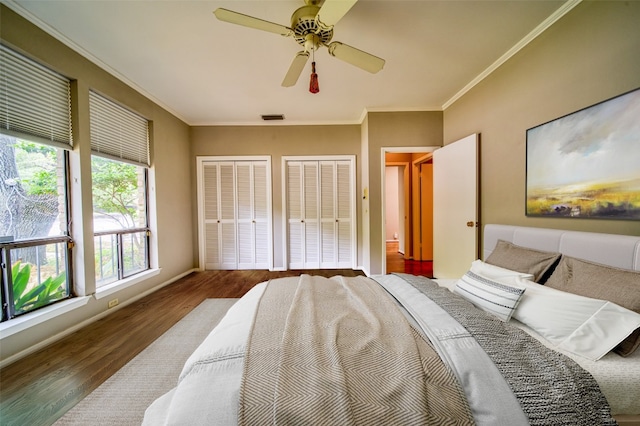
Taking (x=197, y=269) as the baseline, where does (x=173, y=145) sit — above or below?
above

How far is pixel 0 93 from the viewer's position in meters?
1.58

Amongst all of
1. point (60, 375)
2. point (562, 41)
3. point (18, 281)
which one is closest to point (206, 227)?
point (18, 281)

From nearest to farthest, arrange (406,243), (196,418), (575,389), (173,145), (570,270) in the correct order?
1. (196,418)
2. (575,389)
3. (570,270)
4. (173,145)
5. (406,243)

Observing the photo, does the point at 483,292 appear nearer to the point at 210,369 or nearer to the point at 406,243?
the point at 210,369

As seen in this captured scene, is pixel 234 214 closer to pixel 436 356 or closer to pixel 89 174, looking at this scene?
pixel 89 174

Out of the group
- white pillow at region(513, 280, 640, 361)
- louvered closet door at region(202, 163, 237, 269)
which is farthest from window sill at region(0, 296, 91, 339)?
white pillow at region(513, 280, 640, 361)

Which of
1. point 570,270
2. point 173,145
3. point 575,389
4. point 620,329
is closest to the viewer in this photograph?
point 575,389

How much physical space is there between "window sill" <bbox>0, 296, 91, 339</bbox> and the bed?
68.1 inches

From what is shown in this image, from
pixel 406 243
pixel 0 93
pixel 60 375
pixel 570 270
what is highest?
pixel 0 93

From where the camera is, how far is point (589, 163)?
1.46 m

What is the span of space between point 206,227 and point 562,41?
4667mm

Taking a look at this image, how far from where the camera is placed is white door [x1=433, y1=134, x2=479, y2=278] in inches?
98.3

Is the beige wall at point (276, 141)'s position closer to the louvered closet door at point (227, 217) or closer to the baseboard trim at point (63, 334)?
the louvered closet door at point (227, 217)

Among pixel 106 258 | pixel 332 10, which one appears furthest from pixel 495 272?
pixel 106 258
